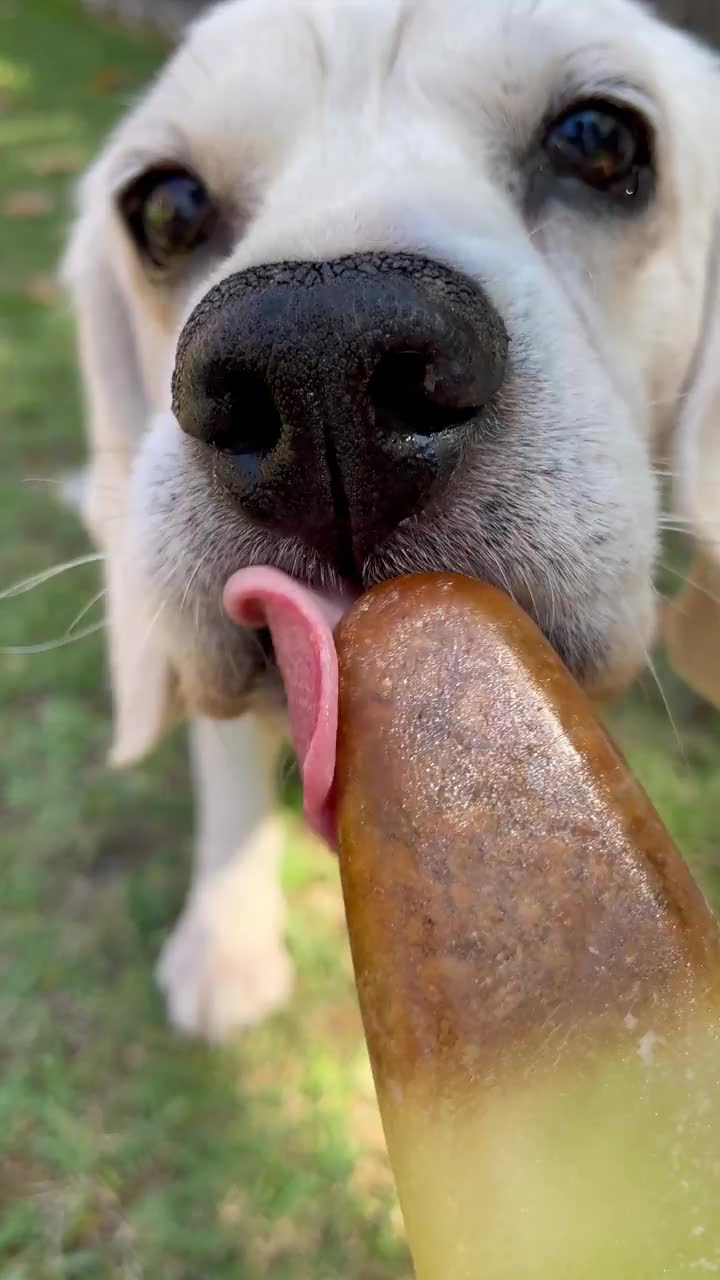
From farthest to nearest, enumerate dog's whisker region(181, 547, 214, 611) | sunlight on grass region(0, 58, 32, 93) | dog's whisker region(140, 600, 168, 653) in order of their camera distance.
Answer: sunlight on grass region(0, 58, 32, 93) < dog's whisker region(140, 600, 168, 653) < dog's whisker region(181, 547, 214, 611)

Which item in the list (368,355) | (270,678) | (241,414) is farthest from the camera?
(270,678)

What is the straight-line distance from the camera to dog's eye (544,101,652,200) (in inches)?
57.0

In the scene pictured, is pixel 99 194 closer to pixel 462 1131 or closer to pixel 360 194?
pixel 360 194

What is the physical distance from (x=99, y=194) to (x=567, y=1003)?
1569 millimetres

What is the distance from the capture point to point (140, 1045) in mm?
1911

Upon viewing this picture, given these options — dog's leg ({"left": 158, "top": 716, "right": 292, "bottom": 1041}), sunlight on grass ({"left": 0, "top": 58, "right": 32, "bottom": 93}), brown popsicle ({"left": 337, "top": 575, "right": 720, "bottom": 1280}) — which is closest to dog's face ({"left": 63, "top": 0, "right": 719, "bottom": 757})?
brown popsicle ({"left": 337, "top": 575, "right": 720, "bottom": 1280})

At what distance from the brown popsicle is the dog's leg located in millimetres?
1083

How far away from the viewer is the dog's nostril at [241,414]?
101 cm

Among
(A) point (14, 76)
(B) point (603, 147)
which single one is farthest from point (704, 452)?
(A) point (14, 76)

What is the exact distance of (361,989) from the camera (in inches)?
33.8

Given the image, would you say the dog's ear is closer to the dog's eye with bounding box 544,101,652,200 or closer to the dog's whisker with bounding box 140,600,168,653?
the dog's whisker with bounding box 140,600,168,653

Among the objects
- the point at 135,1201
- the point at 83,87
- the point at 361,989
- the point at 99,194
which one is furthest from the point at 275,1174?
the point at 83,87

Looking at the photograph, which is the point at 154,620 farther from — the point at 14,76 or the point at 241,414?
the point at 14,76

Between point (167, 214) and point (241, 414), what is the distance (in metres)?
0.74
